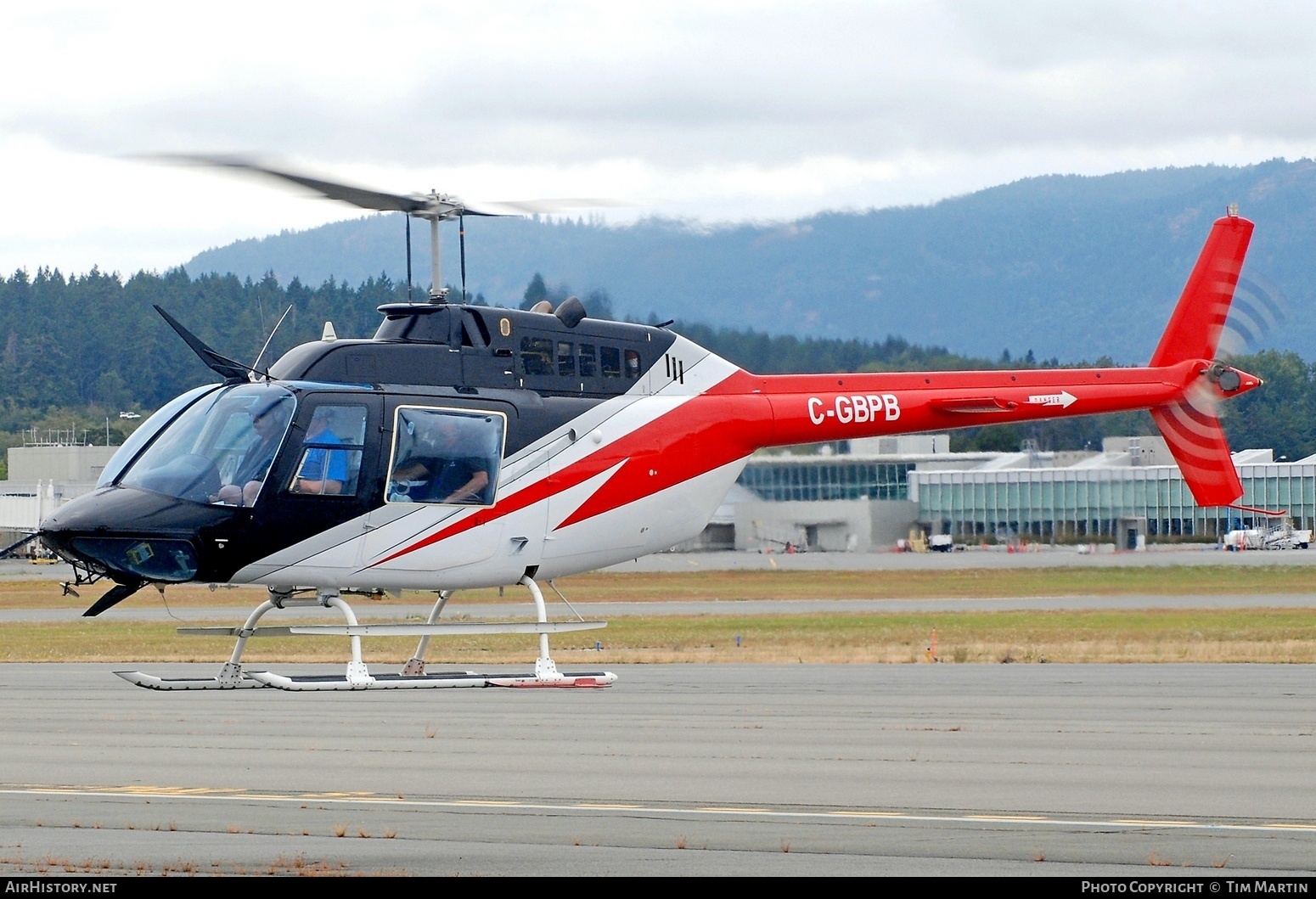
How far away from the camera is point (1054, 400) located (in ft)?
71.2

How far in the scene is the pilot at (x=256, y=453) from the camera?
16.1 metres

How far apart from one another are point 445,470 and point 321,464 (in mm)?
1409

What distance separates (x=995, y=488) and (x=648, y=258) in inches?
947

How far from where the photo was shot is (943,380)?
2116cm

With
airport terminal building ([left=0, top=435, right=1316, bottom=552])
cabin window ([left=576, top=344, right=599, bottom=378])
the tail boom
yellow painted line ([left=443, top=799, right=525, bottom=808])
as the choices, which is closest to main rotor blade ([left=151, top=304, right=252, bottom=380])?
cabin window ([left=576, top=344, right=599, bottom=378])

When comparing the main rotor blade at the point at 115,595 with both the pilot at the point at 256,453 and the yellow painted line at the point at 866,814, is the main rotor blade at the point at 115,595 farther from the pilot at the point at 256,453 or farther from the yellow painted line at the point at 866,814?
the yellow painted line at the point at 866,814

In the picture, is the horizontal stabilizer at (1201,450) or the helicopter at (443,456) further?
the horizontal stabilizer at (1201,450)

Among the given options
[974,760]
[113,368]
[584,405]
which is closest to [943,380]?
[584,405]

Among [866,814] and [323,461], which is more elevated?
[323,461]

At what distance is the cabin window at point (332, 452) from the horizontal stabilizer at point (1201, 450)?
11990 mm

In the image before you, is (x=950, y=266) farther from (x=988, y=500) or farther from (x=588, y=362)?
(x=588, y=362)

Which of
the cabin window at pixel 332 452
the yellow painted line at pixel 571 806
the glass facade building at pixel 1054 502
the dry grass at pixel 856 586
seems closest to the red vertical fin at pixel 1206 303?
the cabin window at pixel 332 452

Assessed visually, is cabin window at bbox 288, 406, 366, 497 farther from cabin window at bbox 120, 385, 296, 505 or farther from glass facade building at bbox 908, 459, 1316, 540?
glass facade building at bbox 908, 459, 1316, 540

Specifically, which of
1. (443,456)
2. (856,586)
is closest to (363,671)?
(443,456)
